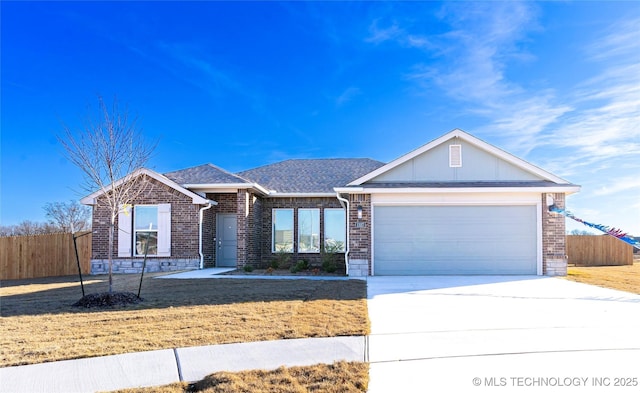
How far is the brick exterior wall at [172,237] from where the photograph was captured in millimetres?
16109

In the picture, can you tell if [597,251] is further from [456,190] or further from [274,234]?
[274,234]

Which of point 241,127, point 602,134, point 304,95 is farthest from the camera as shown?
point 241,127

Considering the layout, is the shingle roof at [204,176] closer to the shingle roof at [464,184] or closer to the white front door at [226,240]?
the white front door at [226,240]

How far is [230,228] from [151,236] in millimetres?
3005

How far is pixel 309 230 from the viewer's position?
58.1 ft

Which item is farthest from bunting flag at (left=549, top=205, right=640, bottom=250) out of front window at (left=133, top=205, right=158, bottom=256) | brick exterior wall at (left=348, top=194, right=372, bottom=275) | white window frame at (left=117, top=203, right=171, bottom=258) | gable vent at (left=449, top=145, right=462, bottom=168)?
front window at (left=133, top=205, right=158, bottom=256)

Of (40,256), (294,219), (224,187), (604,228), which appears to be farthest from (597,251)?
(40,256)

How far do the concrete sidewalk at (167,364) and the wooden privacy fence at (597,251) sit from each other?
1993cm

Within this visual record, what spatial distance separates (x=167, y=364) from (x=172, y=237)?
1193cm

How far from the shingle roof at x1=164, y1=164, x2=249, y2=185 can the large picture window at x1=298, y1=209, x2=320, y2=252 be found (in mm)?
2946

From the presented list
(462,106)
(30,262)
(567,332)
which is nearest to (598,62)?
(462,106)

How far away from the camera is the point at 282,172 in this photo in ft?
65.9

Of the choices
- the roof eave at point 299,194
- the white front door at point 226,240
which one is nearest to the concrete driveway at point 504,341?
the roof eave at point 299,194

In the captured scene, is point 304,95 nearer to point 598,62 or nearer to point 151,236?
point 151,236
